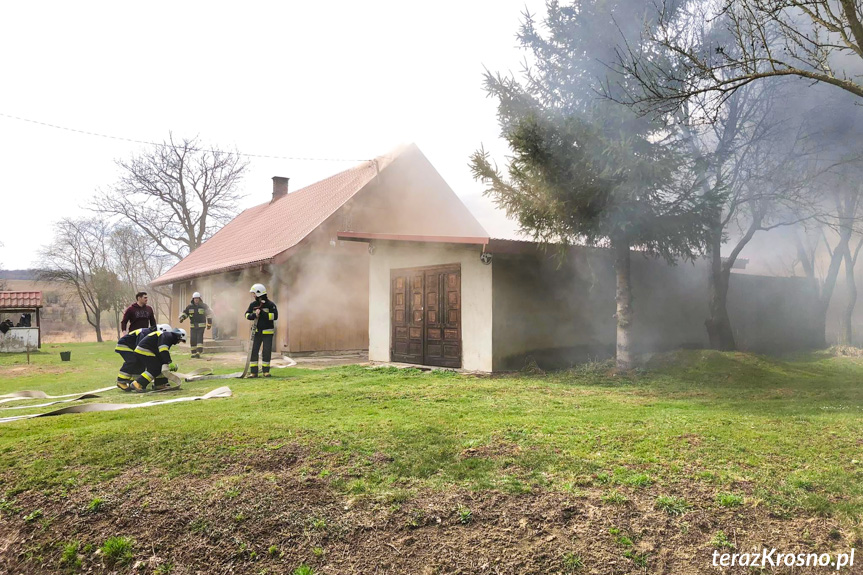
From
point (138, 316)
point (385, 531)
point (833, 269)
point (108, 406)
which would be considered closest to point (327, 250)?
point (138, 316)

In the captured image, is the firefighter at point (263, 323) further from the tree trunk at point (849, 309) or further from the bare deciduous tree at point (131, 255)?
the bare deciduous tree at point (131, 255)

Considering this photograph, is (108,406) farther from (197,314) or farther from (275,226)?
(275,226)

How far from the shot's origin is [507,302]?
12242 millimetres

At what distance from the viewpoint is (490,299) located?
11.9 metres

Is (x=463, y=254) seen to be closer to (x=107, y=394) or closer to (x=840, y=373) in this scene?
(x=107, y=394)

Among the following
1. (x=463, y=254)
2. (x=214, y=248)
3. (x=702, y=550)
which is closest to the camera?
(x=702, y=550)

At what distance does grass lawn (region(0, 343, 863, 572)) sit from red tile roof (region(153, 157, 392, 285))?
956 cm

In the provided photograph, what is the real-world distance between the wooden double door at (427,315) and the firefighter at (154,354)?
5320 millimetres

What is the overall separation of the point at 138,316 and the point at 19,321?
16.3m

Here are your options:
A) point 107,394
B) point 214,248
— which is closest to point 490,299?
point 107,394

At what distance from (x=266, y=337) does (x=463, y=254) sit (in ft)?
15.4

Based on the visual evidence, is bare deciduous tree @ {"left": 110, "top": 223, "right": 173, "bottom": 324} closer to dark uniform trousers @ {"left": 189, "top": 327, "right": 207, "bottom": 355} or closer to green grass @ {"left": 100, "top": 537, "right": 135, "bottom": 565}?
dark uniform trousers @ {"left": 189, "top": 327, "right": 207, "bottom": 355}

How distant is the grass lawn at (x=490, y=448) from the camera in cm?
414

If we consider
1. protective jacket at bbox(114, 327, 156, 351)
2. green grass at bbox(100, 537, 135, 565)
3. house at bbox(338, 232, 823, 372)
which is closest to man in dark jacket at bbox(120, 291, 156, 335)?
protective jacket at bbox(114, 327, 156, 351)
